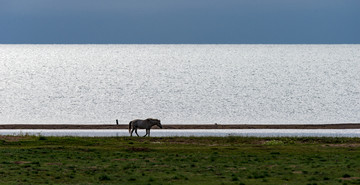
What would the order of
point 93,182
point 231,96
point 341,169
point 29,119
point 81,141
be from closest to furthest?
point 93,182, point 341,169, point 81,141, point 29,119, point 231,96

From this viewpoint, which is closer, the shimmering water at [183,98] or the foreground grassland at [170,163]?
the foreground grassland at [170,163]

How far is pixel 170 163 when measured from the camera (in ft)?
103

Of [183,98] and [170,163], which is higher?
[183,98]

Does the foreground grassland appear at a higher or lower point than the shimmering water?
lower

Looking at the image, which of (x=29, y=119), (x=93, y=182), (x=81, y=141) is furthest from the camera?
(x=29, y=119)

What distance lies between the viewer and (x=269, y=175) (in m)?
27.0

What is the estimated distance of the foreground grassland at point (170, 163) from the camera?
26.2 meters

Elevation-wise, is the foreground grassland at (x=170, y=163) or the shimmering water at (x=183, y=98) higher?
the shimmering water at (x=183, y=98)

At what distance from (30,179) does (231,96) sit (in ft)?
352

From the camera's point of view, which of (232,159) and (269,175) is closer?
(269,175)

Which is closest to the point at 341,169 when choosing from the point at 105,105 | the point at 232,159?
the point at 232,159

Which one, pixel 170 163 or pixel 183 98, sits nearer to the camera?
pixel 170 163

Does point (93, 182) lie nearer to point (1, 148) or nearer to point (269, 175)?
point (269, 175)

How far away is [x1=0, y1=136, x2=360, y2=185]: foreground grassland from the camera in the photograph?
26203 mm
